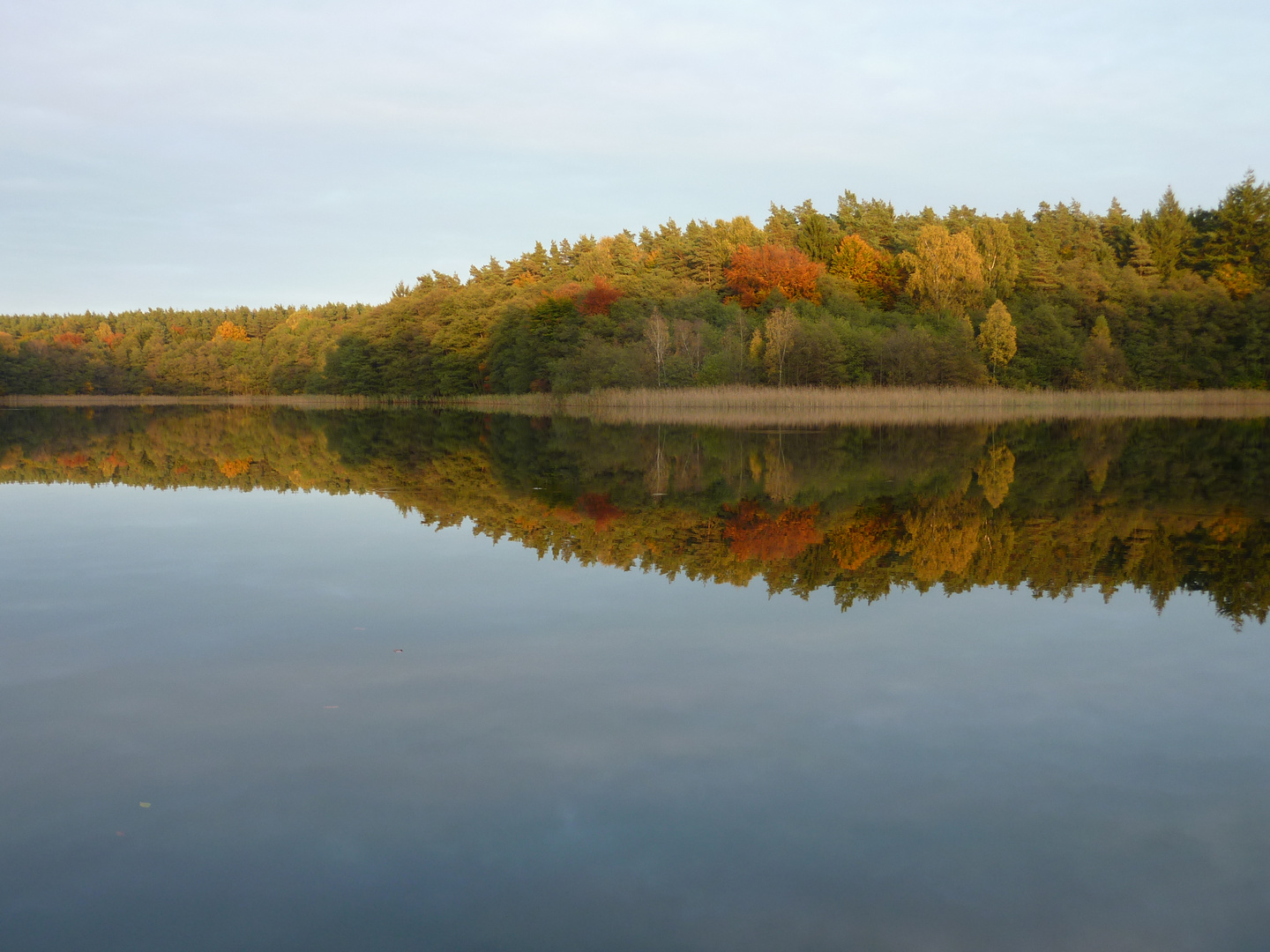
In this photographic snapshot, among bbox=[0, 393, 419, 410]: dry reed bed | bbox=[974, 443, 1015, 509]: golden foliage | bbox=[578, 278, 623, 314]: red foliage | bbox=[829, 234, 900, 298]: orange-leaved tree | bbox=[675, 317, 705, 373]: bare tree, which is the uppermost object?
bbox=[829, 234, 900, 298]: orange-leaved tree

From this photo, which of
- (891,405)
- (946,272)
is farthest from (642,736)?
(946,272)

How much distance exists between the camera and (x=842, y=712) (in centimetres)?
408

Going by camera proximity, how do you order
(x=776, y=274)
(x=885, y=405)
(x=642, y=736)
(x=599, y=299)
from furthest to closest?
1. (x=599, y=299)
2. (x=776, y=274)
3. (x=885, y=405)
4. (x=642, y=736)

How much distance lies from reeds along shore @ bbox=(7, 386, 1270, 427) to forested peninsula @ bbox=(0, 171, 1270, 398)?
8.19 feet

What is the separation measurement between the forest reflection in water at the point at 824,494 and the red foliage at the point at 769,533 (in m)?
0.04

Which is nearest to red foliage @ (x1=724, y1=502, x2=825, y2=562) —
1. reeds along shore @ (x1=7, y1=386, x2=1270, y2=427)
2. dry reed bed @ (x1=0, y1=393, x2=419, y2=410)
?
reeds along shore @ (x1=7, y1=386, x2=1270, y2=427)

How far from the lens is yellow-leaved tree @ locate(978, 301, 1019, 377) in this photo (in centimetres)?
4741

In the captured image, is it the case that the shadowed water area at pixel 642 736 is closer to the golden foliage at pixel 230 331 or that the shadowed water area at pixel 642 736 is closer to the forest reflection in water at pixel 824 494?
the forest reflection in water at pixel 824 494

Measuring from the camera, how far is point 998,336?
47.4 meters

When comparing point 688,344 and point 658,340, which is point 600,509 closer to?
point 658,340

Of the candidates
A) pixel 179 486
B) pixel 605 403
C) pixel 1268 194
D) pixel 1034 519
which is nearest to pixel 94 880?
pixel 1034 519

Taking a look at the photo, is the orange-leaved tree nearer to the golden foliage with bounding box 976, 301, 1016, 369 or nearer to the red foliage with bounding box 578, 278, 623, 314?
the golden foliage with bounding box 976, 301, 1016, 369

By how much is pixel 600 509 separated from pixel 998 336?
42.2 meters

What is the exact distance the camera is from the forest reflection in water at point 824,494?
720 centimetres
